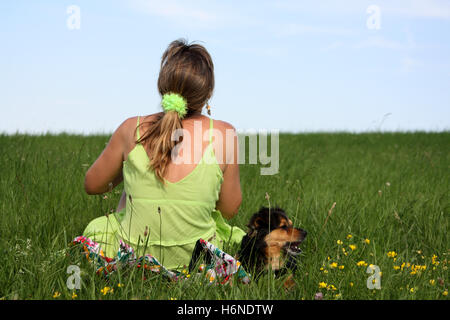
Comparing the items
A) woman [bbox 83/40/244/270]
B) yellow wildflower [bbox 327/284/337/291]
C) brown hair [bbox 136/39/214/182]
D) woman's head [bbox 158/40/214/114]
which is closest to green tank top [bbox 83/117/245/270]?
woman [bbox 83/40/244/270]

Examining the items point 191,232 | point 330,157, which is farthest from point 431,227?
point 330,157

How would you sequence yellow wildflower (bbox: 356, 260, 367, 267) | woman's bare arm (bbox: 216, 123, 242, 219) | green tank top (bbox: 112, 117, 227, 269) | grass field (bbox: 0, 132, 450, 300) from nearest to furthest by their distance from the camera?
grass field (bbox: 0, 132, 450, 300), yellow wildflower (bbox: 356, 260, 367, 267), green tank top (bbox: 112, 117, 227, 269), woman's bare arm (bbox: 216, 123, 242, 219)

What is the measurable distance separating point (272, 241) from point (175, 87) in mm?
1223

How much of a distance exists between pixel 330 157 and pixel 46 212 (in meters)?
8.05

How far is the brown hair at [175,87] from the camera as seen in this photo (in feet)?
9.39

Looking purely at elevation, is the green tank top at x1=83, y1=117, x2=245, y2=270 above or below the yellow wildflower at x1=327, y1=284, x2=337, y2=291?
above

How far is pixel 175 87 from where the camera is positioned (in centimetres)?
293

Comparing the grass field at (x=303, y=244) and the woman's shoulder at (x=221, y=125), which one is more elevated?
the woman's shoulder at (x=221, y=125)

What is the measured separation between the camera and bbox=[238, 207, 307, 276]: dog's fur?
3.02 m

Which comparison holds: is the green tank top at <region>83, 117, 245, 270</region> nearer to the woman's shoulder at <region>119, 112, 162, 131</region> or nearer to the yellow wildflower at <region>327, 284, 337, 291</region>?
the woman's shoulder at <region>119, 112, 162, 131</region>

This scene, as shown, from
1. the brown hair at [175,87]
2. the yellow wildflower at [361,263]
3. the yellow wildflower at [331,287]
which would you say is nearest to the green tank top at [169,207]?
the brown hair at [175,87]

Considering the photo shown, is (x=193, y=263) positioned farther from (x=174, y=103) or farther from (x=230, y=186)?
(x=174, y=103)

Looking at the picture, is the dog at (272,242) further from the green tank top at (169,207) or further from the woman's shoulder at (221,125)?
the woman's shoulder at (221,125)
